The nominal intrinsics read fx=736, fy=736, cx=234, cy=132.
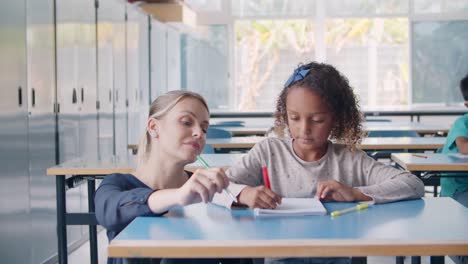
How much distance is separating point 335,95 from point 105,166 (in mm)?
1266

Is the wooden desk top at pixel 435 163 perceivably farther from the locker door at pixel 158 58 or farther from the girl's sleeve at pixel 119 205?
the locker door at pixel 158 58

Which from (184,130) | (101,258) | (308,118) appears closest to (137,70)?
(101,258)

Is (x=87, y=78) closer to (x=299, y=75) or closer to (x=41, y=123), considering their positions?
(x=41, y=123)

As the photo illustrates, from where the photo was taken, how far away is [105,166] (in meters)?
3.14

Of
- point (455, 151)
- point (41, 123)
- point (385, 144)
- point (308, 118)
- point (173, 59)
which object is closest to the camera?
point (308, 118)

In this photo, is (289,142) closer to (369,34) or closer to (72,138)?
(72,138)

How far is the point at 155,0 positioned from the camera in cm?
842

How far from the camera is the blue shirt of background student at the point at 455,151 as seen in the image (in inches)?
136

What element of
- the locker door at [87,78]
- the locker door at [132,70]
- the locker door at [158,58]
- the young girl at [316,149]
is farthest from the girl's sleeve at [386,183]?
the locker door at [158,58]

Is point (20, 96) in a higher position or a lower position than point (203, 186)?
higher

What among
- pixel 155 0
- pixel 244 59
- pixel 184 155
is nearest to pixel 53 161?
pixel 184 155

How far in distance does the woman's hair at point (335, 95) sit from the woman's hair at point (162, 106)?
0.48m

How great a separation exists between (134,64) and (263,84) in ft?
12.8

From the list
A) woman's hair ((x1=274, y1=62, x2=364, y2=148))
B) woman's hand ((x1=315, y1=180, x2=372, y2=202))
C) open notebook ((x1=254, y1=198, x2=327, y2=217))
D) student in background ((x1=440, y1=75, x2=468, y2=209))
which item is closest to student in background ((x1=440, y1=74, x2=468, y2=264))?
student in background ((x1=440, y1=75, x2=468, y2=209))
